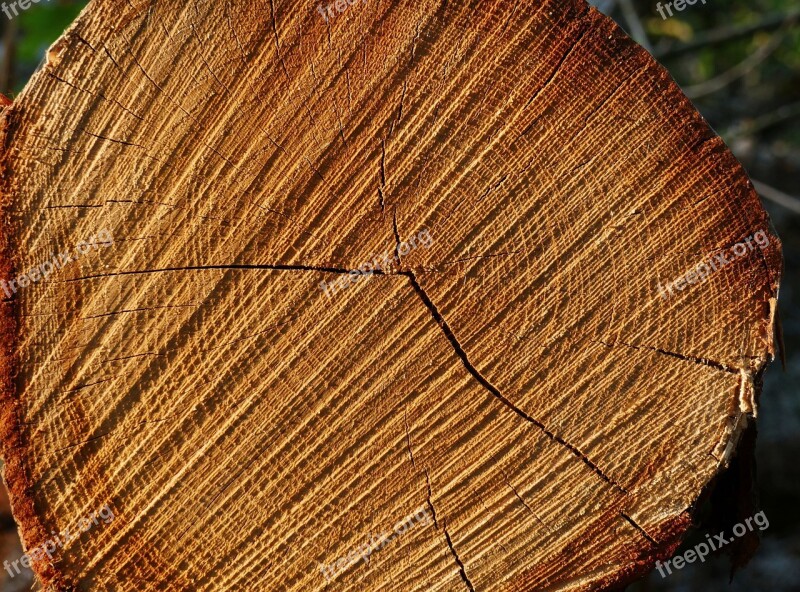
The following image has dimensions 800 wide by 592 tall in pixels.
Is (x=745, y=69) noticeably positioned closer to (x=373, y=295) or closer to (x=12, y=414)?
(x=373, y=295)

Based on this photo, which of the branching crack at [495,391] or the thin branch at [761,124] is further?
the thin branch at [761,124]

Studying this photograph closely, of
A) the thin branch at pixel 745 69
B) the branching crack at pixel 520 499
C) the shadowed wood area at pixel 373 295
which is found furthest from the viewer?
the thin branch at pixel 745 69

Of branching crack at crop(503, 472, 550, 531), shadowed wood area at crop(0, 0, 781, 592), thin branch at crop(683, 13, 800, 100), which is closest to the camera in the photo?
shadowed wood area at crop(0, 0, 781, 592)

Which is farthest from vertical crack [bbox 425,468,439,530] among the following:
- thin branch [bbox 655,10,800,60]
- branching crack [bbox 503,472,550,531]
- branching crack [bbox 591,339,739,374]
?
thin branch [bbox 655,10,800,60]

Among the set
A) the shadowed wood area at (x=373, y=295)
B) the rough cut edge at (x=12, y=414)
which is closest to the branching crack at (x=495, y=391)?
the shadowed wood area at (x=373, y=295)

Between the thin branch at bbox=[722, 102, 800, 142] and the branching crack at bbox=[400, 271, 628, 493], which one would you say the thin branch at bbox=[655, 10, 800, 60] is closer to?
the thin branch at bbox=[722, 102, 800, 142]

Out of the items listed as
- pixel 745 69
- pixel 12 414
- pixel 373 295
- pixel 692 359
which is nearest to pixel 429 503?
pixel 373 295

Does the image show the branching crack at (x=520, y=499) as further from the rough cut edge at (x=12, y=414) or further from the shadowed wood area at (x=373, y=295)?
the rough cut edge at (x=12, y=414)

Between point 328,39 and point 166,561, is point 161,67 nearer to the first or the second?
point 328,39
